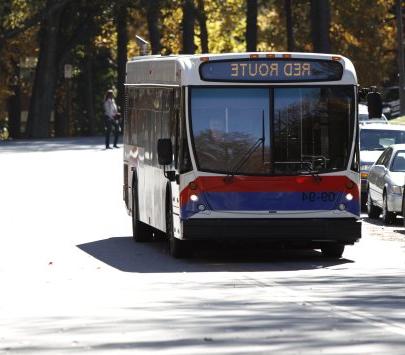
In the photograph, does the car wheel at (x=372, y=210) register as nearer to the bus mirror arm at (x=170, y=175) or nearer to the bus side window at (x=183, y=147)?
the bus mirror arm at (x=170, y=175)

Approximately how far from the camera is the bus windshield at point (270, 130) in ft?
68.0

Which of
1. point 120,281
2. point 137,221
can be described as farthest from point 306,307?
point 137,221

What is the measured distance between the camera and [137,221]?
81.3 feet

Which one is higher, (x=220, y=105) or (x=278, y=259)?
(x=220, y=105)

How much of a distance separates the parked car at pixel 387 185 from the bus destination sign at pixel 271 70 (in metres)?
7.79

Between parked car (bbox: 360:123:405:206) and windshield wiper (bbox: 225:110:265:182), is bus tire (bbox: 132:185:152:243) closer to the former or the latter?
windshield wiper (bbox: 225:110:265:182)

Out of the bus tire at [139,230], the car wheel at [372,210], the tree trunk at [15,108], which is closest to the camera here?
the bus tire at [139,230]

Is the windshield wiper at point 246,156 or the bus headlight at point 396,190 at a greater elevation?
the windshield wiper at point 246,156

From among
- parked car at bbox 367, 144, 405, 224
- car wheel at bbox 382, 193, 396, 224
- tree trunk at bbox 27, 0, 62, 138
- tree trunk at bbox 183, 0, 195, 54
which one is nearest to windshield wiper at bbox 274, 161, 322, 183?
parked car at bbox 367, 144, 405, 224

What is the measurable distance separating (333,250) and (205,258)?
1.57 metres

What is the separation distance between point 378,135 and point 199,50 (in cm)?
6663

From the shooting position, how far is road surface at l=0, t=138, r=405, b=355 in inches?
480

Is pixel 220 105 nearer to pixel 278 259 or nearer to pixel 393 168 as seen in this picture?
pixel 278 259

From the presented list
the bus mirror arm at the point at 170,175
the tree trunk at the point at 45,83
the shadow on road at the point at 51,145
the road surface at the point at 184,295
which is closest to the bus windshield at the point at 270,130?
the bus mirror arm at the point at 170,175
